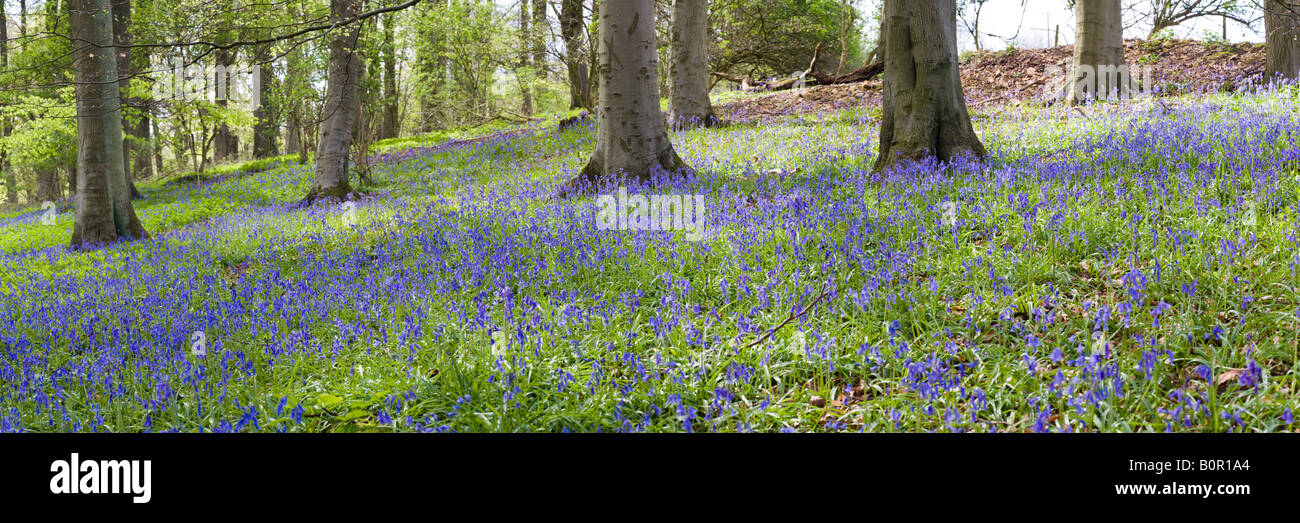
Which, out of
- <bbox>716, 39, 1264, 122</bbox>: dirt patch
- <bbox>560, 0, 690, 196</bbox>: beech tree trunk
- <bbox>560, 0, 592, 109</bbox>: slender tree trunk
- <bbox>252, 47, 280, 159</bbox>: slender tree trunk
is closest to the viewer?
<bbox>560, 0, 690, 196</bbox>: beech tree trunk

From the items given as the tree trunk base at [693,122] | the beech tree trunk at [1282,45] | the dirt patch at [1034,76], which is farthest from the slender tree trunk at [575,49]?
the beech tree trunk at [1282,45]

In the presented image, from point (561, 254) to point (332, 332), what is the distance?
170cm

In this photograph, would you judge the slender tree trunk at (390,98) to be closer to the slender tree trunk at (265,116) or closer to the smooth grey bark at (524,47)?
the slender tree trunk at (265,116)

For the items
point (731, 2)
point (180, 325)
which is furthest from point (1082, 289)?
point (731, 2)

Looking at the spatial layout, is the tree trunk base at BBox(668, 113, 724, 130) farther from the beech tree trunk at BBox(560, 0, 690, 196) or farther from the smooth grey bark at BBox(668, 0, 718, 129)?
the beech tree trunk at BBox(560, 0, 690, 196)

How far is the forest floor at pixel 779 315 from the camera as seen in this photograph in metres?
2.79

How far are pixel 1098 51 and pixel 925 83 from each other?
7.35 m

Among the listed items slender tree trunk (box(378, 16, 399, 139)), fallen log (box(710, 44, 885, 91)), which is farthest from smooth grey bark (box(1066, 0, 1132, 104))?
slender tree trunk (box(378, 16, 399, 139))

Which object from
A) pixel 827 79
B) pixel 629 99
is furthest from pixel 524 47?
pixel 629 99

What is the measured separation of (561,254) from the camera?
5254 millimetres

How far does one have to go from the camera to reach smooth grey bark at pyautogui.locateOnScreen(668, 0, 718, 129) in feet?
46.8

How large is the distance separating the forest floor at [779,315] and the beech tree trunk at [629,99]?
3.69ft

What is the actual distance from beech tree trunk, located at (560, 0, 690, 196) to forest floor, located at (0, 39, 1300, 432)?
3.69 feet
